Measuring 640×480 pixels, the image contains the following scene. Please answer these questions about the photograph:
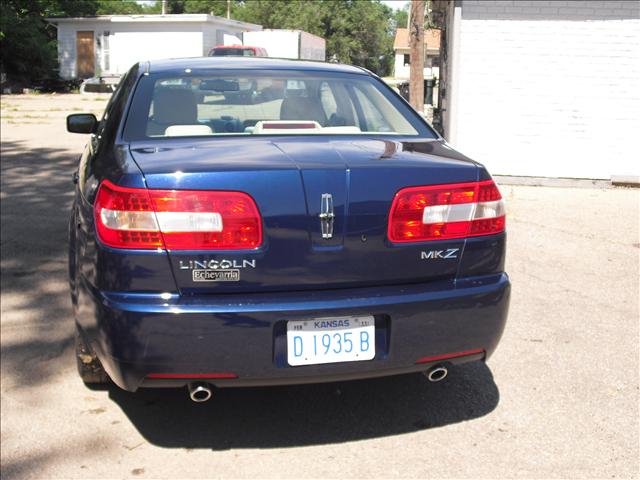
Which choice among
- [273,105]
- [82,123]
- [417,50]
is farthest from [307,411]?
[417,50]

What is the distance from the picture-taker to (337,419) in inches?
156

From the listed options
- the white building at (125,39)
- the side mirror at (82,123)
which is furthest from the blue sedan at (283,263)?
the white building at (125,39)

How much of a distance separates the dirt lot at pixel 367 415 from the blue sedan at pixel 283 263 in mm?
427

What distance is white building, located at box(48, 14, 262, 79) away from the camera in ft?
138

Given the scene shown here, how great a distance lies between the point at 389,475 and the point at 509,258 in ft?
12.8

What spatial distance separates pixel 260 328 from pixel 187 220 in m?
0.50

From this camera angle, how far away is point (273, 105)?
179 inches

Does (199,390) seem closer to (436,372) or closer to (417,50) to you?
(436,372)

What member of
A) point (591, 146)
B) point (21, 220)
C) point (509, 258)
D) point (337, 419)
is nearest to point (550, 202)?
point (591, 146)

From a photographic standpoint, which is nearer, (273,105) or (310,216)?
(310,216)

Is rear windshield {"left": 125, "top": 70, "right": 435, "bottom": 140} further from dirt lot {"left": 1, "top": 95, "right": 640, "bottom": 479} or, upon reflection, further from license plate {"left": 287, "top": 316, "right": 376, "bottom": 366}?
dirt lot {"left": 1, "top": 95, "right": 640, "bottom": 479}

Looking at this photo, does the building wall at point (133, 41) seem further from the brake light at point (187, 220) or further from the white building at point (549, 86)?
the brake light at point (187, 220)

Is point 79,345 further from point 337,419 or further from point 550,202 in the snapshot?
point 550,202

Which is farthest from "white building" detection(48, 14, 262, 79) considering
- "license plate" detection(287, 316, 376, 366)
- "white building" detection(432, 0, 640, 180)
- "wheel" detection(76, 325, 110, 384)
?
"license plate" detection(287, 316, 376, 366)
